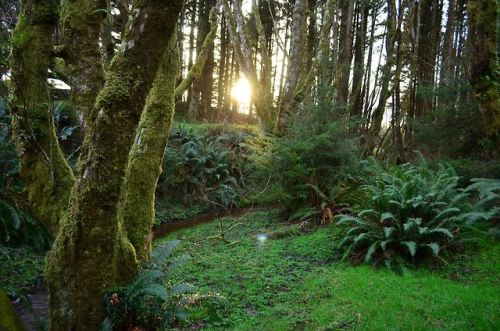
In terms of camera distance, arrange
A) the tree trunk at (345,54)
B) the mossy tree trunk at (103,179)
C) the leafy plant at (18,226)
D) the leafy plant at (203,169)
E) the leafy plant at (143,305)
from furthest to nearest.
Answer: the tree trunk at (345,54) < the leafy plant at (203,169) < the leafy plant at (18,226) < the leafy plant at (143,305) < the mossy tree trunk at (103,179)

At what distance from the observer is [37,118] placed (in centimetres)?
448

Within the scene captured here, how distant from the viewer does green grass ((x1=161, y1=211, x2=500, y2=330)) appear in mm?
3971

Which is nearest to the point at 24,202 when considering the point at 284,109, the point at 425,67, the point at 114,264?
the point at 114,264

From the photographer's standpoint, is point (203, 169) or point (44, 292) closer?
point (44, 292)

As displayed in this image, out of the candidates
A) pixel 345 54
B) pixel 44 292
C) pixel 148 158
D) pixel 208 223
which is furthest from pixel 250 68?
pixel 44 292

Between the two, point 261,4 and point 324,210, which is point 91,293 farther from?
point 261,4

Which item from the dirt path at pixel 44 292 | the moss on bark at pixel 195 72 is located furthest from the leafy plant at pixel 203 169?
the moss on bark at pixel 195 72

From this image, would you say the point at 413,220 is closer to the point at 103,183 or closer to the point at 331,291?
the point at 331,291

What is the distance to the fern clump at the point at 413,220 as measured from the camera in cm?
552

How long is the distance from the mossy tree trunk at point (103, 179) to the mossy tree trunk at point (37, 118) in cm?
98

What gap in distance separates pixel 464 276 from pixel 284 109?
782 cm

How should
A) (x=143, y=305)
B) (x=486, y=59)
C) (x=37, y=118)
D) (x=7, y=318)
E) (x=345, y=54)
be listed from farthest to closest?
(x=345, y=54) < (x=486, y=59) < (x=37, y=118) < (x=143, y=305) < (x=7, y=318)

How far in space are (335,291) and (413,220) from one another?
5.55 feet

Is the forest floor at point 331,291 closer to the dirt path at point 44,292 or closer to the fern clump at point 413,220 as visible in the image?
the dirt path at point 44,292
